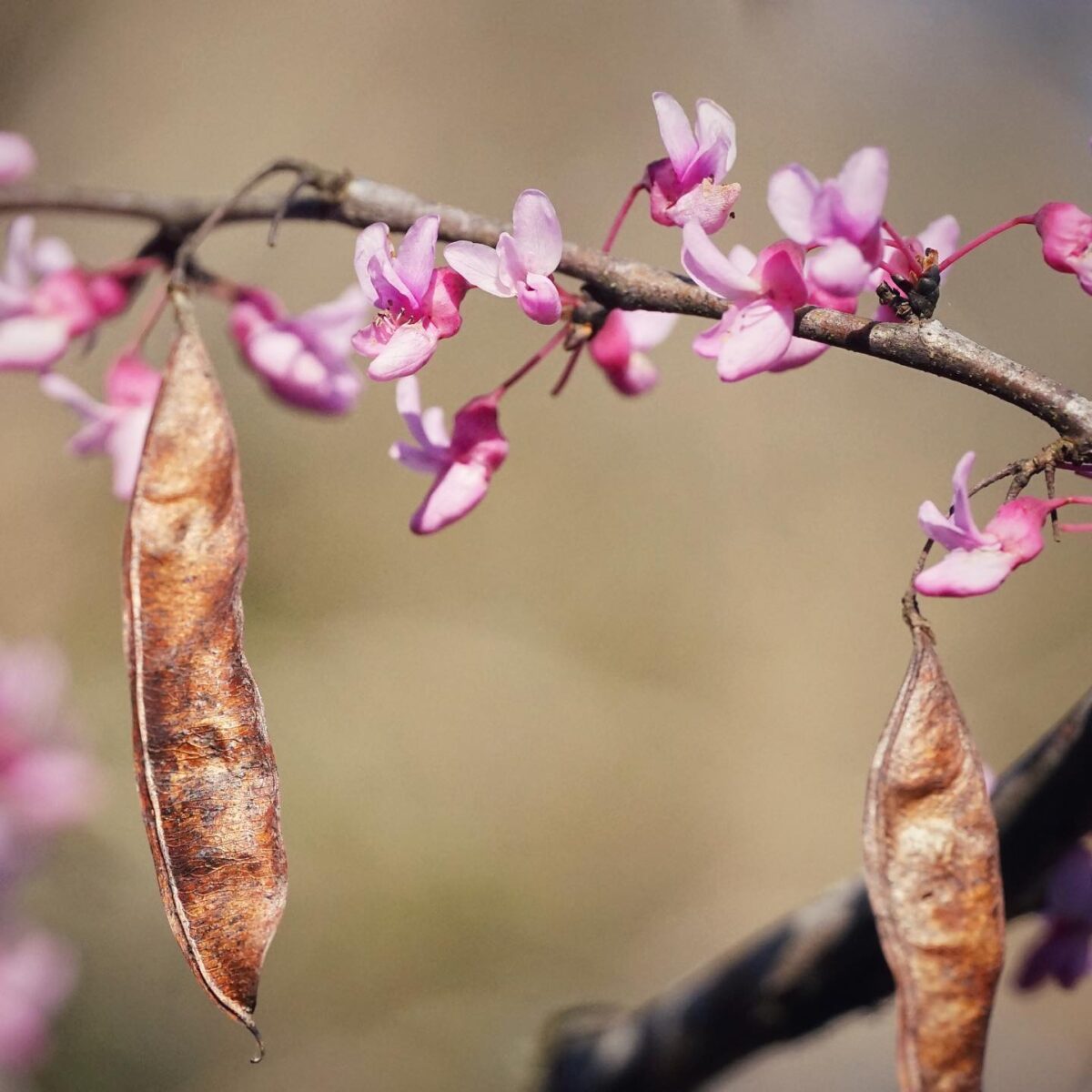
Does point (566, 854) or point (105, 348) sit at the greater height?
point (105, 348)

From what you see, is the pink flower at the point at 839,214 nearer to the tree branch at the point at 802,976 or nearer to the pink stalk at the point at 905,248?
the pink stalk at the point at 905,248

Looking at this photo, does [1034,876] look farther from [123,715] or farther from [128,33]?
[128,33]

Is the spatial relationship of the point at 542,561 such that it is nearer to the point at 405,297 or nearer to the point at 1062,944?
the point at 1062,944

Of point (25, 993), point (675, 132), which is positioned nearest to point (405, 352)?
point (675, 132)

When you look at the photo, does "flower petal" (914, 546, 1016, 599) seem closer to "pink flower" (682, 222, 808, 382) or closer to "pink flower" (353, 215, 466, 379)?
"pink flower" (682, 222, 808, 382)

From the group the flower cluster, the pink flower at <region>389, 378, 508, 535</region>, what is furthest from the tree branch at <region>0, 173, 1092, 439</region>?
the flower cluster

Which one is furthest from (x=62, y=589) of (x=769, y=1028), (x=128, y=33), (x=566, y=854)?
(x=769, y=1028)
